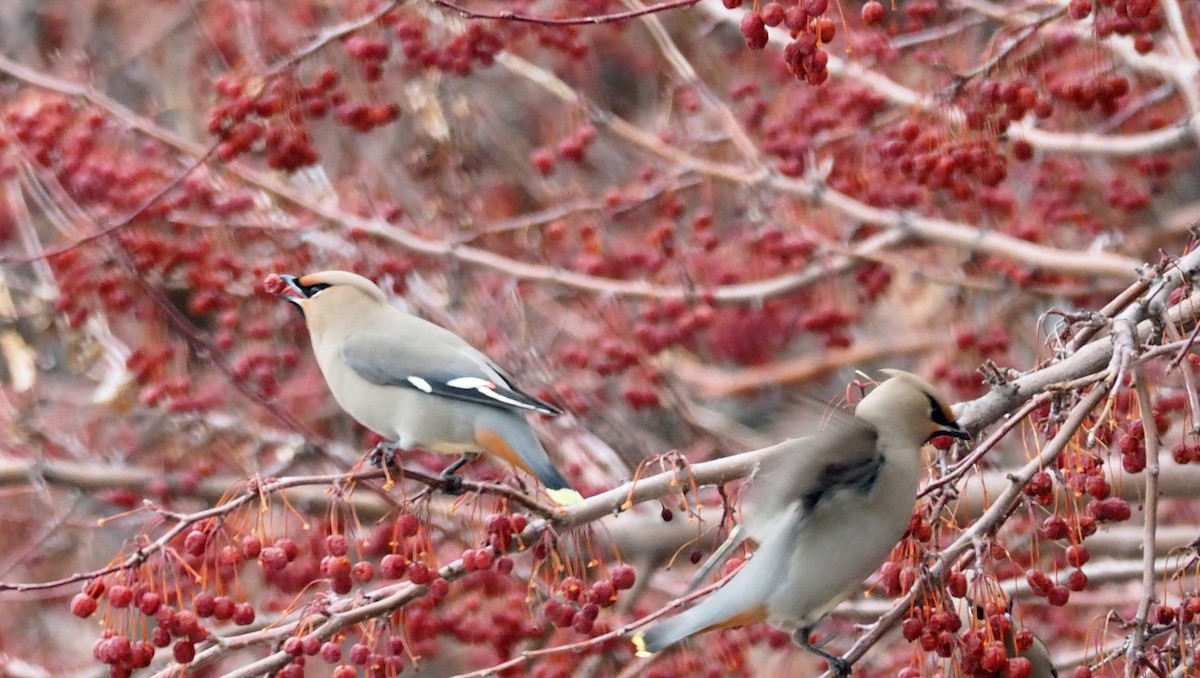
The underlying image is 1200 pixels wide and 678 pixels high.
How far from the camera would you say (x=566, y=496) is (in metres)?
2.95

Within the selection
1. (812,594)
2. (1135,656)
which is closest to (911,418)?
(812,594)

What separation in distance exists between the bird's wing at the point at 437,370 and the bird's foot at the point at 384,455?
0.26 meters

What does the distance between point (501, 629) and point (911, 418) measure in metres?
1.94

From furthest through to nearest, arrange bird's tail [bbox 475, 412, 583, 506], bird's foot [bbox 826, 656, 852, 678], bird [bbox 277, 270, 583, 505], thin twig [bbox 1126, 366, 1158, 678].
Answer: bird [bbox 277, 270, 583, 505] → bird's tail [bbox 475, 412, 583, 506] → bird's foot [bbox 826, 656, 852, 678] → thin twig [bbox 1126, 366, 1158, 678]

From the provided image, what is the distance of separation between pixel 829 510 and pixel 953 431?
0.83 feet

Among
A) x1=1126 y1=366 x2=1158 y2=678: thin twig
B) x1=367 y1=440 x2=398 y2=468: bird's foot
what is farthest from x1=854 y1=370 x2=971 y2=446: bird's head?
x1=367 y1=440 x2=398 y2=468: bird's foot

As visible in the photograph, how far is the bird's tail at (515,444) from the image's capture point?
10.2 feet

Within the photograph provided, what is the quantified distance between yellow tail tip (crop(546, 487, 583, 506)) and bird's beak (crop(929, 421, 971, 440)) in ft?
2.25

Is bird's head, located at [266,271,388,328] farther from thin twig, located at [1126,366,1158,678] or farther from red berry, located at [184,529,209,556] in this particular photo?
thin twig, located at [1126,366,1158,678]

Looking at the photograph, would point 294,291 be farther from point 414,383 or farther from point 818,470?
point 818,470

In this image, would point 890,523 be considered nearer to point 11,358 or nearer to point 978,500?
point 978,500

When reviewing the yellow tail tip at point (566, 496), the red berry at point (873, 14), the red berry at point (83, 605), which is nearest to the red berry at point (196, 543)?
the red berry at point (83, 605)

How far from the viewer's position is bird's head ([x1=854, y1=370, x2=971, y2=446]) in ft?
8.63

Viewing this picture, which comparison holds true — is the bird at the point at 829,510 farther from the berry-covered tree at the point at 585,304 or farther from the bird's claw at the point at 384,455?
the bird's claw at the point at 384,455
